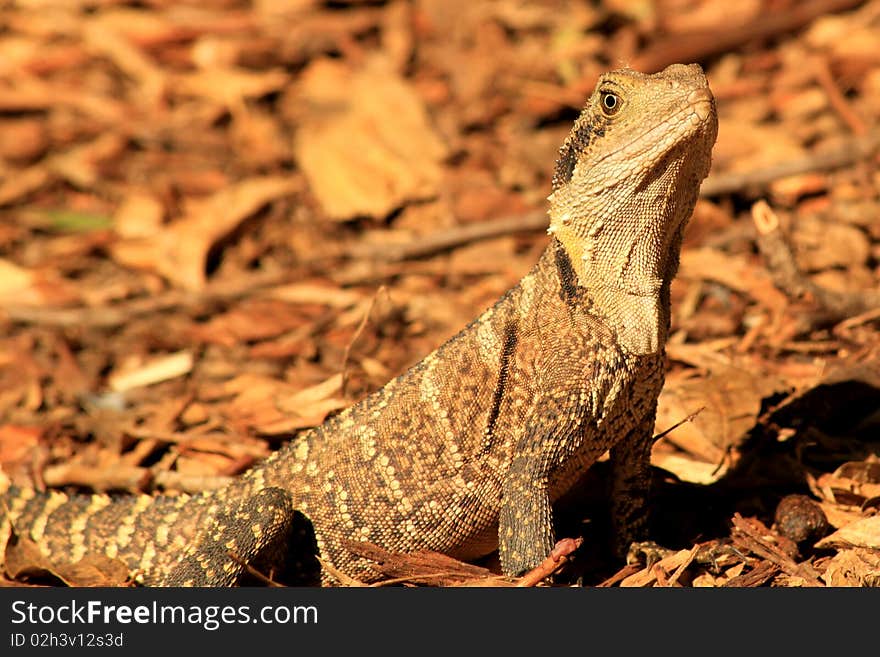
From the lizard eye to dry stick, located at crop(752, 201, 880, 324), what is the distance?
2.24 m

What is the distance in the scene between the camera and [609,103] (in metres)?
4.86

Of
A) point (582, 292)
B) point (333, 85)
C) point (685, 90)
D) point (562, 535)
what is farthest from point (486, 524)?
point (333, 85)

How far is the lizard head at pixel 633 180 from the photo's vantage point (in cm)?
466

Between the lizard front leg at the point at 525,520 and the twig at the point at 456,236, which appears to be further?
the twig at the point at 456,236

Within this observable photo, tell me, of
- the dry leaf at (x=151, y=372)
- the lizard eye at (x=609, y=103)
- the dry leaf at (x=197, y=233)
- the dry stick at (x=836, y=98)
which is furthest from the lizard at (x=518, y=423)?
the dry stick at (x=836, y=98)

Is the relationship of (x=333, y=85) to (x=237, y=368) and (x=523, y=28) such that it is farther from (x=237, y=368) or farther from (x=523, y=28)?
(x=237, y=368)

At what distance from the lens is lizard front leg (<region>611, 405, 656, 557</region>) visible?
5.51m

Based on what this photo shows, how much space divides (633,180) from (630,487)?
1.70 m

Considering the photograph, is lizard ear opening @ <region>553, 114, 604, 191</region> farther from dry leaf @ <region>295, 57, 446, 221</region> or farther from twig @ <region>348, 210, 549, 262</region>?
dry leaf @ <region>295, 57, 446, 221</region>

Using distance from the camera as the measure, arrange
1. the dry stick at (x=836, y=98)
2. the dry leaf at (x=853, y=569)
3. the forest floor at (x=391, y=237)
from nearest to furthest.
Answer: the dry leaf at (x=853, y=569) → the forest floor at (x=391, y=237) → the dry stick at (x=836, y=98)

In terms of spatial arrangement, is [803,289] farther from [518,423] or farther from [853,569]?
[518,423]

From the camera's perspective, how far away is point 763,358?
691 centimetres

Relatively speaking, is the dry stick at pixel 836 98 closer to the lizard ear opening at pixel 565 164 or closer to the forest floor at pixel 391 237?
the forest floor at pixel 391 237

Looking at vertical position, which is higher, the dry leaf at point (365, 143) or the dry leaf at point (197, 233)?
the dry leaf at point (365, 143)
